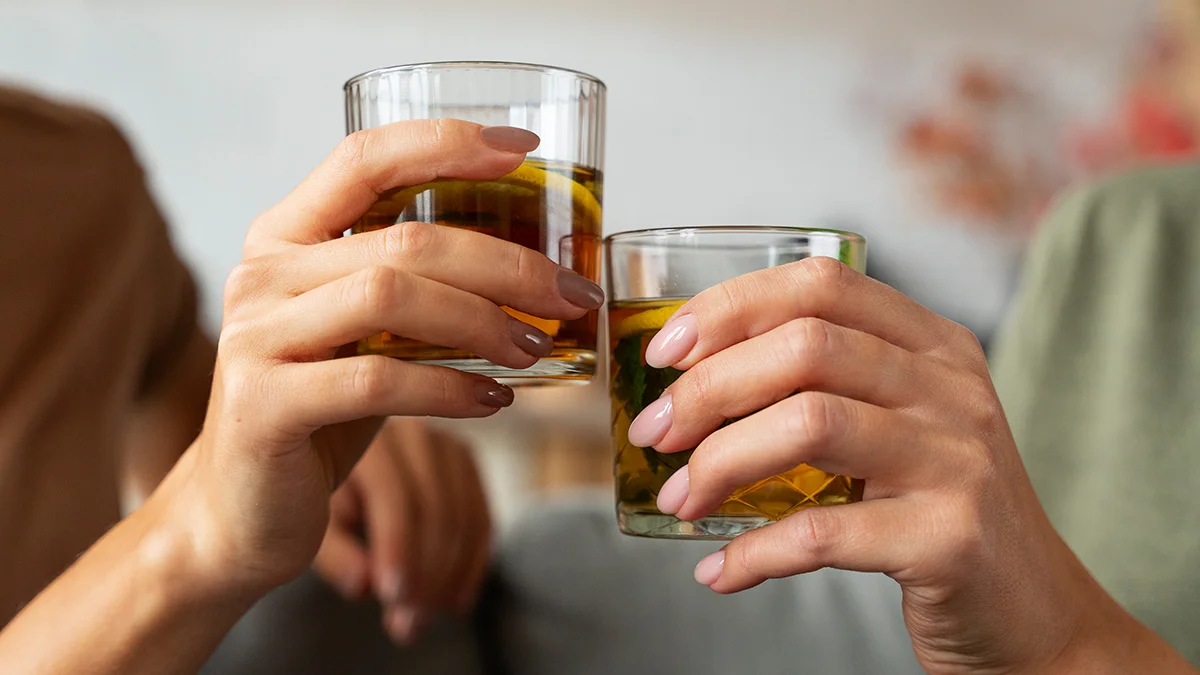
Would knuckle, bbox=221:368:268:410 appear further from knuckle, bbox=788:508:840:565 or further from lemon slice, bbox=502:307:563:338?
knuckle, bbox=788:508:840:565

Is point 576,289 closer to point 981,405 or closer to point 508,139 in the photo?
point 508,139

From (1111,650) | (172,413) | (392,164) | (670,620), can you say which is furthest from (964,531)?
(172,413)

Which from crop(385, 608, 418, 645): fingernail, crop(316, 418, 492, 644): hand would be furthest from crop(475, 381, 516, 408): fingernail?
crop(385, 608, 418, 645): fingernail

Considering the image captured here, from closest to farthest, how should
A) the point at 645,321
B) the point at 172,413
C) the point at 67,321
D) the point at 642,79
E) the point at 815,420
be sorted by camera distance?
1. the point at 815,420
2. the point at 645,321
3. the point at 67,321
4. the point at 172,413
5. the point at 642,79

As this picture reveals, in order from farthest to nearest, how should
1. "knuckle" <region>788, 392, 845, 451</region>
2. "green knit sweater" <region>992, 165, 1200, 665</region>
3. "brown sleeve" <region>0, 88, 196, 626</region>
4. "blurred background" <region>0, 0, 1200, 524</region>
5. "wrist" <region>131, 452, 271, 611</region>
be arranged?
"blurred background" <region>0, 0, 1200, 524</region>, "green knit sweater" <region>992, 165, 1200, 665</region>, "brown sleeve" <region>0, 88, 196, 626</region>, "wrist" <region>131, 452, 271, 611</region>, "knuckle" <region>788, 392, 845, 451</region>

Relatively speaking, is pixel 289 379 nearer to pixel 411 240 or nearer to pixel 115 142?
pixel 411 240

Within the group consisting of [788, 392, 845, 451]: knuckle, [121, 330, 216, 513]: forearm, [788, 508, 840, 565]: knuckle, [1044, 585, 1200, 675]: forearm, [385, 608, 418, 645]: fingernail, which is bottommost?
[385, 608, 418, 645]: fingernail

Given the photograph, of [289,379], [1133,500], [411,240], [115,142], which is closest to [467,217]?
[411,240]
